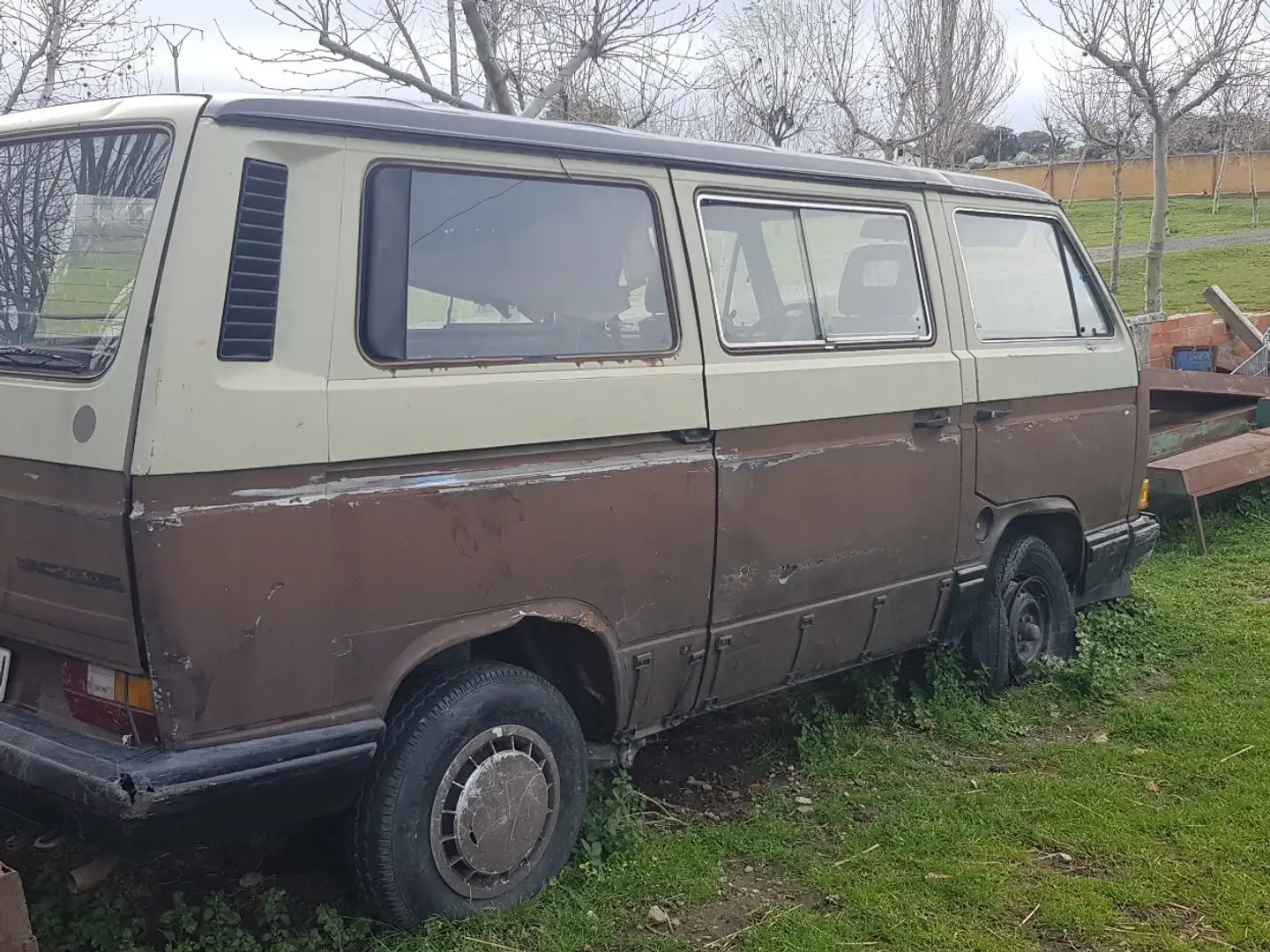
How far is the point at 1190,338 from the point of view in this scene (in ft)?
38.8

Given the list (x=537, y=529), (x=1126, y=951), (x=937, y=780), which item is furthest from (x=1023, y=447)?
(x=537, y=529)

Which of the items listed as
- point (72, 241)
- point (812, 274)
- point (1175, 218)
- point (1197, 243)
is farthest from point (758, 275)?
point (1175, 218)

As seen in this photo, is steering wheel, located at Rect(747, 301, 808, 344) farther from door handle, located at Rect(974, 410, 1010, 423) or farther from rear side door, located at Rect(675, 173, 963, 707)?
door handle, located at Rect(974, 410, 1010, 423)

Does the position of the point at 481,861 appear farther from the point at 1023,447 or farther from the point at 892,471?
the point at 1023,447

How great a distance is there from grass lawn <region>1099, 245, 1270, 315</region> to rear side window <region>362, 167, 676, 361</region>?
16.7m

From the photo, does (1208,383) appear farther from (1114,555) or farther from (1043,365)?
(1043,365)

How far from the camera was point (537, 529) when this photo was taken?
354cm

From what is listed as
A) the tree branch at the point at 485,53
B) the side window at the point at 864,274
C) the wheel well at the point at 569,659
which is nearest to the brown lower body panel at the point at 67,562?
the wheel well at the point at 569,659

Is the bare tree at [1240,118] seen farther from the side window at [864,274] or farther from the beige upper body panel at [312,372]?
the beige upper body panel at [312,372]

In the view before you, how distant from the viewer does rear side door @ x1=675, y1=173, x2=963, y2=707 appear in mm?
Answer: 4145

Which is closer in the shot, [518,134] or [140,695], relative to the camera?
[140,695]

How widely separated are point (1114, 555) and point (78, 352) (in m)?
4.83

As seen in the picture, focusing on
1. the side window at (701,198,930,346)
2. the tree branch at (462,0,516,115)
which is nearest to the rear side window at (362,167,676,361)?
the side window at (701,198,930,346)

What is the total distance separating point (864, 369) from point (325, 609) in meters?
2.33
